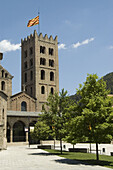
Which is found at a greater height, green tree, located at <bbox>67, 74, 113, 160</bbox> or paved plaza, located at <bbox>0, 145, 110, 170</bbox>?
green tree, located at <bbox>67, 74, 113, 160</bbox>

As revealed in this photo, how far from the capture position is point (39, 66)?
62.8 m

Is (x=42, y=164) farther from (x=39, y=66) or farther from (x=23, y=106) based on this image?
(x=39, y=66)

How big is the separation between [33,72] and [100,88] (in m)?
44.8

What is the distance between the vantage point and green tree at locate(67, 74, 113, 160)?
56.6ft

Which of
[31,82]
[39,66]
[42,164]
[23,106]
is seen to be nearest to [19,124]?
[23,106]

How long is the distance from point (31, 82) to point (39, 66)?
16.2 ft

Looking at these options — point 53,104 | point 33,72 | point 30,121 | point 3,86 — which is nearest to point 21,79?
point 33,72

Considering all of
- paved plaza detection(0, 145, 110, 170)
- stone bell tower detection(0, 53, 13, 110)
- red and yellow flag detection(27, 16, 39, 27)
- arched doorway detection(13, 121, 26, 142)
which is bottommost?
arched doorway detection(13, 121, 26, 142)

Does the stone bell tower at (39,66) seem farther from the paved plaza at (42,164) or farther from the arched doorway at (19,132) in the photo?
the paved plaza at (42,164)

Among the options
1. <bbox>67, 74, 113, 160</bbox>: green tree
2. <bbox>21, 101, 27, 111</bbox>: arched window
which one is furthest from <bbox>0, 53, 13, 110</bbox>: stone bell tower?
<bbox>67, 74, 113, 160</bbox>: green tree

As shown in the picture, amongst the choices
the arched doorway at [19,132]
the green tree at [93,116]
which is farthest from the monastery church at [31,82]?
the green tree at [93,116]

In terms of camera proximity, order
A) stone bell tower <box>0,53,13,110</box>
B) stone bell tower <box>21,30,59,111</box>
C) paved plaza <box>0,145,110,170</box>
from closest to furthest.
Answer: paved plaza <box>0,145,110,170</box> → stone bell tower <box>0,53,13,110</box> → stone bell tower <box>21,30,59,111</box>

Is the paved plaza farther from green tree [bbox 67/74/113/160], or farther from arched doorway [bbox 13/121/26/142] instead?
arched doorway [bbox 13/121/26/142]

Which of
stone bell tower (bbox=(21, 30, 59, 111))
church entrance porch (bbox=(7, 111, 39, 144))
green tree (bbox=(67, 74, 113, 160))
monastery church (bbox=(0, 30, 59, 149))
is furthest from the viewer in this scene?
stone bell tower (bbox=(21, 30, 59, 111))
